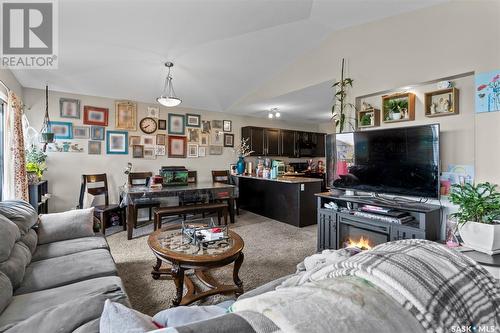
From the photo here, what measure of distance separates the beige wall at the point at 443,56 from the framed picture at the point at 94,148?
416cm

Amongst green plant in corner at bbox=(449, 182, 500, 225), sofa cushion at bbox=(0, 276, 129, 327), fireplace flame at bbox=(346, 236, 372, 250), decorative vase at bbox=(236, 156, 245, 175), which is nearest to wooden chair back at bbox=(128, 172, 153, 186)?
decorative vase at bbox=(236, 156, 245, 175)

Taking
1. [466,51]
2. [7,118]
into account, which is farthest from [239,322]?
[7,118]

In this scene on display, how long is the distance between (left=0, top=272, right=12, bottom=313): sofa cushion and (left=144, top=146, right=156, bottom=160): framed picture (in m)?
3.64

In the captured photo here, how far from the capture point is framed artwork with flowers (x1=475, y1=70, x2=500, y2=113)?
2010mm

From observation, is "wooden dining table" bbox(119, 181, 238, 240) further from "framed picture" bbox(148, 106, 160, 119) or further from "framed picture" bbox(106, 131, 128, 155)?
"framed picture" bbox(148, 106, 160, 119)

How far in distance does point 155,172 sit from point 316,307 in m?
4.87

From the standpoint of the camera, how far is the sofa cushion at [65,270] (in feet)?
5.08

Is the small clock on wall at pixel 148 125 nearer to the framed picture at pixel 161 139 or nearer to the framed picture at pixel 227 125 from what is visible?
the framed picture at pixel 161 139

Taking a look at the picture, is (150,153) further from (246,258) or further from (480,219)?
(480,219)

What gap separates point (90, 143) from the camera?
4.36 m

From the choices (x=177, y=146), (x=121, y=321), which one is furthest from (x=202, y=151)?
(x=121, y=321)

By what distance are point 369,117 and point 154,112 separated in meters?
3.95

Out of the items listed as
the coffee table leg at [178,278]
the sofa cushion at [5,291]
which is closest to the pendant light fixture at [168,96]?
the coffee table leg at [178,278]

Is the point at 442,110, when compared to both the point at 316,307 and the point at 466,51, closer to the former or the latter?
the point at 466,51
